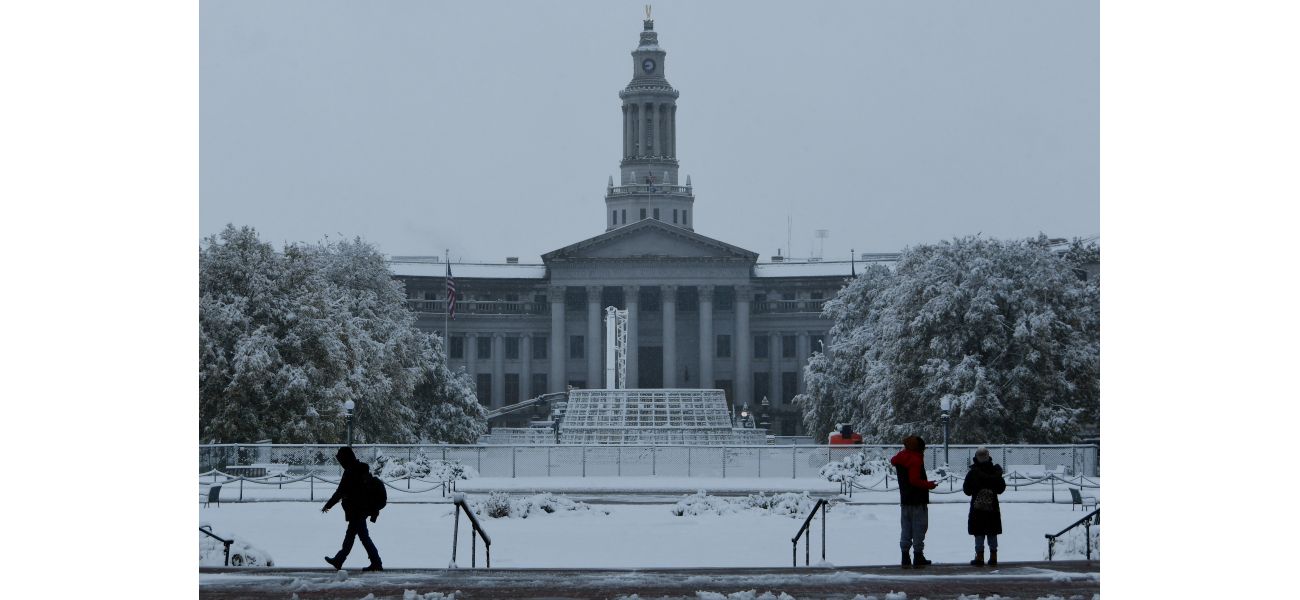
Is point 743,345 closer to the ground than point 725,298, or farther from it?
closer to the ground

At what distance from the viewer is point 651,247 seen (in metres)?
102

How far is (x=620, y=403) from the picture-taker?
52.6 meters

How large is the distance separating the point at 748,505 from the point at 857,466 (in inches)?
276

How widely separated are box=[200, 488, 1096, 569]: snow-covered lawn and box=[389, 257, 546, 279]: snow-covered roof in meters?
69.0

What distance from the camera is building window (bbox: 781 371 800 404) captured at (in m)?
104

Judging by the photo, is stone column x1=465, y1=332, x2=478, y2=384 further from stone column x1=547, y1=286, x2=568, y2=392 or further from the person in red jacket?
the person in red jacket

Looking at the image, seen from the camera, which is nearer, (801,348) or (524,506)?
(524,506)

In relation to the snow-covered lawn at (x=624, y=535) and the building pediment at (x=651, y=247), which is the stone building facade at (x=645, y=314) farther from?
the snow-covered lawn at (x=624, y=535)

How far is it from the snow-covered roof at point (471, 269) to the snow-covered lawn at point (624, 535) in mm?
68957

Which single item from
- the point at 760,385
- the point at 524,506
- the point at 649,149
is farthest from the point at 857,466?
the point at 649,149

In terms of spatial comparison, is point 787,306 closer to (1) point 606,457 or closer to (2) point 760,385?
(2) point 760,385

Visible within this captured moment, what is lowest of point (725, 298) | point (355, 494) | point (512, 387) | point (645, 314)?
point (512, 387)

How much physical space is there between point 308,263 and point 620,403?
1045 cm
